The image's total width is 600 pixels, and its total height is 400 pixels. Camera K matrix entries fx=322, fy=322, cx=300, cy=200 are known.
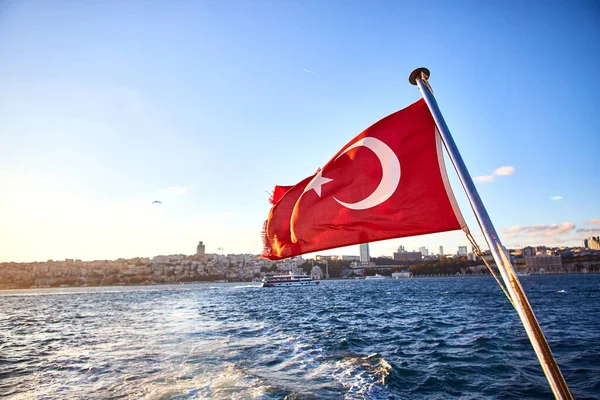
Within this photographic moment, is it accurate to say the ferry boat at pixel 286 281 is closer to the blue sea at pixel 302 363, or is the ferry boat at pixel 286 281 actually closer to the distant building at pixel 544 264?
the blue sea at pixel 302 363

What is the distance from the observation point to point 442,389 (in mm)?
8617

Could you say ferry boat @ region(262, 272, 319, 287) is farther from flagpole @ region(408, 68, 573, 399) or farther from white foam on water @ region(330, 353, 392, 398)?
flagpole @ region(408, 68, 573, 399)

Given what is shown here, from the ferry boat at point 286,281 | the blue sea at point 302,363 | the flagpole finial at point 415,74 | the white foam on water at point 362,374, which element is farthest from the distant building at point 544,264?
the flagpole finial at point 415,74

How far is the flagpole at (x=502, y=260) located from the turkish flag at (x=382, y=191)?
737mm

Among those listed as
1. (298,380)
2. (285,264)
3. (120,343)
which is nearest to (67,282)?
(285,264)

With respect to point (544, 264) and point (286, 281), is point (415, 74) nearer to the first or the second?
point (286, 281)

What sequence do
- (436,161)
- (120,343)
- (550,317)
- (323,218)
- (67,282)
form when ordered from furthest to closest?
(67,282), (550,317), (120,343), (323,218), (436,161)

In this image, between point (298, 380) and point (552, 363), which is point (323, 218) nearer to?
point (552, 363)

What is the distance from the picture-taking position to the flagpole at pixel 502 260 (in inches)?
93.4

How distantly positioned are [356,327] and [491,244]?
18.4 m

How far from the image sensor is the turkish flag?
397 cm

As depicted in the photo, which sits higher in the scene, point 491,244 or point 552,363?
point 491,244

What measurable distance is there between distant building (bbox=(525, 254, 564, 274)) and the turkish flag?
21394 cm

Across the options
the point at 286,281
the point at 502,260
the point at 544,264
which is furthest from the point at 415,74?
the point at 544,264
